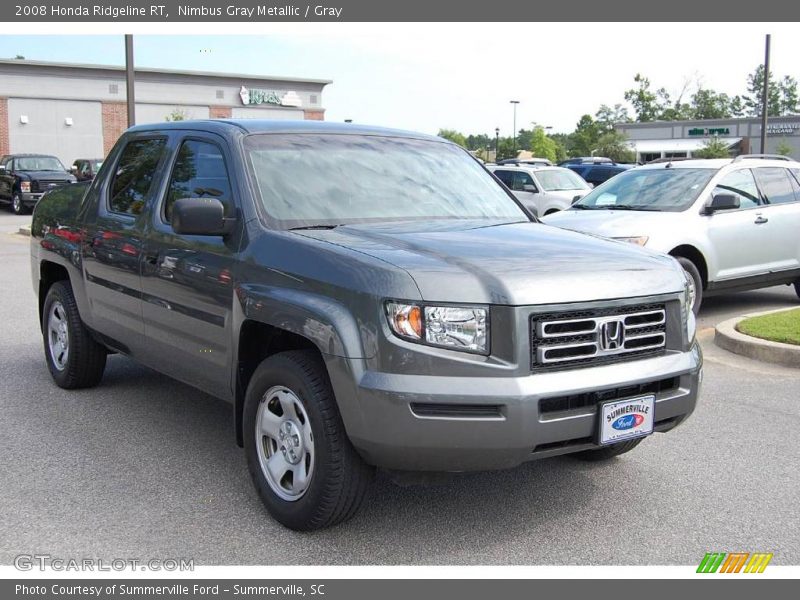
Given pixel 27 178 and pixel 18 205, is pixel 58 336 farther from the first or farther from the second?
pixel 18 205

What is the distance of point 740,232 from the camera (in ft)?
31.1

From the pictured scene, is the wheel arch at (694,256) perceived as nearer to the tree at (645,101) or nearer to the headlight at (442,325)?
the headlight at (442,325)

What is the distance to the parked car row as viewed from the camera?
2703 cm

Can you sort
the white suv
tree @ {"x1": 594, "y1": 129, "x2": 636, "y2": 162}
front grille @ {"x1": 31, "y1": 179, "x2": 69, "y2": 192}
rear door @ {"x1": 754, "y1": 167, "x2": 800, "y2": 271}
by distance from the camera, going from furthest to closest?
tree @ {"x1": 594, "y1": 129, "x2": 636, "y2": 162} < front grille @ {"x1": 31, "y1": 179, "x2": 69, "y2": 192} < rear door @ {"x1": 754, "y1": 167, "x2": 800, "y2": 271} < the white suv

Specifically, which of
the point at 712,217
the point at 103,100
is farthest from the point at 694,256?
the point at 103,100

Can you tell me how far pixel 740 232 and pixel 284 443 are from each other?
7.13 m

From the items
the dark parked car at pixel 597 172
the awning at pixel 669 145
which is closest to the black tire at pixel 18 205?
the dark parked car at pixel 597 172

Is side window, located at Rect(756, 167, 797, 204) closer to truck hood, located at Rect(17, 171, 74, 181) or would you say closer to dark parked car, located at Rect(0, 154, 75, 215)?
dark parked car, located at Rect(0, 154, 75, 215)

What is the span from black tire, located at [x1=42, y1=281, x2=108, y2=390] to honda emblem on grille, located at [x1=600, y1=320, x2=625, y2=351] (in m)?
A: 3.92

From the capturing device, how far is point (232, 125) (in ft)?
15.8

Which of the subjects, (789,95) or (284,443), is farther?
(789,95)

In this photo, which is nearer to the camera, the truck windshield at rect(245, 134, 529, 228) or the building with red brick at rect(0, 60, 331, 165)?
the truck windshield at rect(245, 134, 529, 228)

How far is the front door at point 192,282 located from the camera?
4395 mm

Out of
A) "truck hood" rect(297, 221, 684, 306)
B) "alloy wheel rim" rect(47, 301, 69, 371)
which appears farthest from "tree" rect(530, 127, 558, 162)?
"truck hood" rect(297, 221, 684, 306)
